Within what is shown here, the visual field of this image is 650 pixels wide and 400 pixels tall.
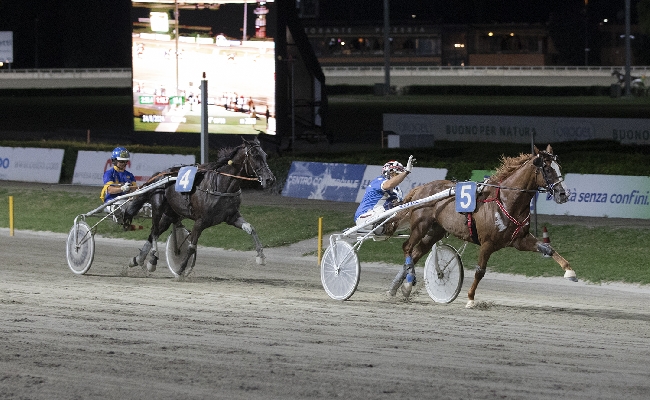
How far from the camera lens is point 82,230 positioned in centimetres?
1398

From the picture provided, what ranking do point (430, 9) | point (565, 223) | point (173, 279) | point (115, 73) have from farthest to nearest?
point (430, 9) < point (115, 73) < point (565, 223) < point (173, 279)

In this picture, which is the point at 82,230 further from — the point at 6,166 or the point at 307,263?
the point at 6,166

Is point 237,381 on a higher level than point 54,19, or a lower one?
lower

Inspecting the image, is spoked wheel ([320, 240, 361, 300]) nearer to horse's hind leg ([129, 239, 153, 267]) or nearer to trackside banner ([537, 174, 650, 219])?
horse's hind leg ([129, 239, 153, 267])

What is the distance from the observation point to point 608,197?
1741 centimetres

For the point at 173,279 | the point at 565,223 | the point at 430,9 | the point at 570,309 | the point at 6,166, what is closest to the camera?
the point at 570,309

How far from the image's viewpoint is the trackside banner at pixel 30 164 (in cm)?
2600

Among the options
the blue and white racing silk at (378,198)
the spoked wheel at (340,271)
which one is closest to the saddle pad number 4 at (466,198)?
the blue and white racing silk at (378,198)

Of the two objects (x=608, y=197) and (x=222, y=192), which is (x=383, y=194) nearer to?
(x=222, y=192)

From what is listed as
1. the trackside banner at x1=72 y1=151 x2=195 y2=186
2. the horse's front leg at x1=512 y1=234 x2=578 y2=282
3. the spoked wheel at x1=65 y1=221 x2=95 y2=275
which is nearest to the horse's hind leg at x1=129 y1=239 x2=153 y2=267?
the spoked wheel at x1=65 y1=221 x2=95 y2=275

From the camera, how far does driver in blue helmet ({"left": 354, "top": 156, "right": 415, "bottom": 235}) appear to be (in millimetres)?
11320

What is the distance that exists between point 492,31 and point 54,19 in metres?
35.6

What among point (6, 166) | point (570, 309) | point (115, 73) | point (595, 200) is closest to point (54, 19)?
point (115, 73)

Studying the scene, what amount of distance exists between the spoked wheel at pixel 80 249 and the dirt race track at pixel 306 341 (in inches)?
16.4
